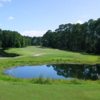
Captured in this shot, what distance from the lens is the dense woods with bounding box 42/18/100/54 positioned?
114 metres

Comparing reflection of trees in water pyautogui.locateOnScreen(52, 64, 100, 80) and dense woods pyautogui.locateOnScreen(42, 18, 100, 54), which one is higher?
dense woods pyautogui.locateOnScreen(42, 18, 100, 54)

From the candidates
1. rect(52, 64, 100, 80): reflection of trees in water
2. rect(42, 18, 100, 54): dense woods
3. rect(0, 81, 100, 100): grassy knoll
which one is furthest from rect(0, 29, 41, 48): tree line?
rect(0, 81, 100, 100): grassy knoll

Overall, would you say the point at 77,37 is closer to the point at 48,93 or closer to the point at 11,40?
the point at 11,40

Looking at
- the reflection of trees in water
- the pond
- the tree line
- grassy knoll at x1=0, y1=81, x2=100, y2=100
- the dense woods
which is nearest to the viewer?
grassy knoll at x1=0, y1=81, x2=100, y2=100

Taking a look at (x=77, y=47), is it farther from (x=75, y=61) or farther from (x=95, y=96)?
(x=95, y=96)

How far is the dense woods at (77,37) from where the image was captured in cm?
11362

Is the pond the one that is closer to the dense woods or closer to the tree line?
the dense woods

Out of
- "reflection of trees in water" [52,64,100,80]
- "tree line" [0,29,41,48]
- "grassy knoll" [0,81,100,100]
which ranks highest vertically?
"tree line" [0,29,41,48]

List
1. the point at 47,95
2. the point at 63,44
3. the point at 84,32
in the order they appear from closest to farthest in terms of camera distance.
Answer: the point at 47,95
the point at 84,32
the point at 63,44

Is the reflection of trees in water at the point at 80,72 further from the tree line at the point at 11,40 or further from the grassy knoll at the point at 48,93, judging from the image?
the tree line at the point at 11,40

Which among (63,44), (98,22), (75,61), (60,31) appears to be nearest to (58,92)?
(75,61)

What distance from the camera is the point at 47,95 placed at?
14094 millimetres

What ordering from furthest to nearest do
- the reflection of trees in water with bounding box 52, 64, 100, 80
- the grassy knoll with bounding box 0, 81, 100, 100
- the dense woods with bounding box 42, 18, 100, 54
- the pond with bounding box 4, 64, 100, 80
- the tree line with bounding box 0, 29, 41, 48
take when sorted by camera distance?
1. the tree line with bounding box 0, 29, 41, 48
2. the dense woods with bounding box 42, 18, 100, 54
3. the reflection of trees in water with bounding box 52, 64, 100, 80
4. the pond with bounding box 4, 64, 100, 80
5. the grassy knoll with bounding box 0, 81, 100, 100

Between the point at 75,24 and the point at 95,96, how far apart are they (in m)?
128
